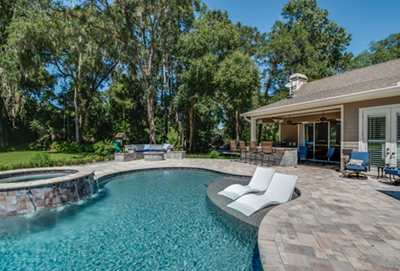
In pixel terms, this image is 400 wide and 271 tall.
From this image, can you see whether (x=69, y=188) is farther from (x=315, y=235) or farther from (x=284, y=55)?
(x=284, y=55)

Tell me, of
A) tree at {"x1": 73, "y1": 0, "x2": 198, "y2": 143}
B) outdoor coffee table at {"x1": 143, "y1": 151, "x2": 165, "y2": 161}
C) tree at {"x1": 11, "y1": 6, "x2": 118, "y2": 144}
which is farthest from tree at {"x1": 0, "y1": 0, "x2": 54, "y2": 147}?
outdoor coffee table at {"x1": 143, "y1": 151, "x2": 165, "y2": 161}

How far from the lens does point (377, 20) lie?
16.3m

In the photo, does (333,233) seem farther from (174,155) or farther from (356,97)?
(174,155)

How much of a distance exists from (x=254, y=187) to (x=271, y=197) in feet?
2.63

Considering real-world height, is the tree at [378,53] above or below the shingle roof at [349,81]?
above

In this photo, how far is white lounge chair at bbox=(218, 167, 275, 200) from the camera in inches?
195

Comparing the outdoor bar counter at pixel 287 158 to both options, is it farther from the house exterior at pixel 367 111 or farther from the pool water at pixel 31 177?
the pool water at pixel 31 177

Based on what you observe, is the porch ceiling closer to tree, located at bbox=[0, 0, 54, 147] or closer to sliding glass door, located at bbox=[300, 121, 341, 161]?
sliding glass door, located at bbox=[300, 121, 341, 161]

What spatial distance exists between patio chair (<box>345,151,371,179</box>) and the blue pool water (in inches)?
205

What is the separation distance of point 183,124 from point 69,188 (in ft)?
48.7

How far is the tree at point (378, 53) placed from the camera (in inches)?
803

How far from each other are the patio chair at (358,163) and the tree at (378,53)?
763 inches

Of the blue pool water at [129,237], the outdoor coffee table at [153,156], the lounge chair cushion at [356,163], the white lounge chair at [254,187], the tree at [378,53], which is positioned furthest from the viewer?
the tree at [378,53]

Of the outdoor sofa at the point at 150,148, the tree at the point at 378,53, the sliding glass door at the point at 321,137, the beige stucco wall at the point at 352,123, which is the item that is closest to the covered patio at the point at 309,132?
the sliding glass door at the point at 321,137
